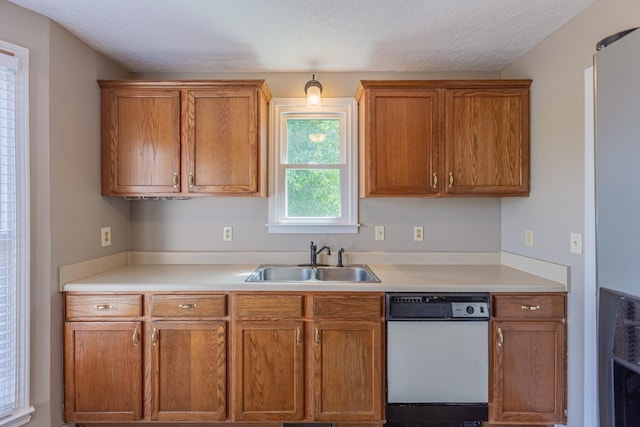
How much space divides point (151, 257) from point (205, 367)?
107 centimetres

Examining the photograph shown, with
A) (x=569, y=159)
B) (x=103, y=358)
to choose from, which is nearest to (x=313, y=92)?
(x=569, y=159)

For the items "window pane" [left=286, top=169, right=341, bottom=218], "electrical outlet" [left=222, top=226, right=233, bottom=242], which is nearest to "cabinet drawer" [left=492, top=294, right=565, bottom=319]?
"window pane" [left=286, top=169, right=341, bottom=218]

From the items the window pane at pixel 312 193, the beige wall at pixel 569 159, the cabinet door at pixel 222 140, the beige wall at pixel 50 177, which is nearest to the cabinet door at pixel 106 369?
the beige wall at pixel 50 177

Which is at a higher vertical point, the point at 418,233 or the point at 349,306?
the point at 418,233

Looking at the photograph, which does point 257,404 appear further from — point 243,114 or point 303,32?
point 303,32

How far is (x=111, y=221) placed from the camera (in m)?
2.50

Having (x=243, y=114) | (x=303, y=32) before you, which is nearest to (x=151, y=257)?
(x=243, y=114)

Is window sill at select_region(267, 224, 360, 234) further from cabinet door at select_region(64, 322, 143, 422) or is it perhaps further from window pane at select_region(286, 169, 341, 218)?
cabinet door at select_region(64, 322, 143, 422)

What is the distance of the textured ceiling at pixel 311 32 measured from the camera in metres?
1.83

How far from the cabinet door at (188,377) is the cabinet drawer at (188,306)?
0.05m

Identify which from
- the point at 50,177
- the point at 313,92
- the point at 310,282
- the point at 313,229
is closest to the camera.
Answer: the point at 50,177

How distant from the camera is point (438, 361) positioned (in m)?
1.99

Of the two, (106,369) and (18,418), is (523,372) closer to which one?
(106,369)

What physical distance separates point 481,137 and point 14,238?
2.80 metres
